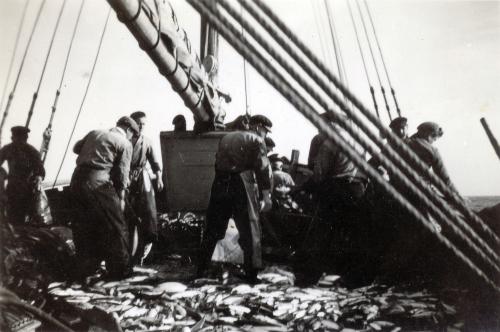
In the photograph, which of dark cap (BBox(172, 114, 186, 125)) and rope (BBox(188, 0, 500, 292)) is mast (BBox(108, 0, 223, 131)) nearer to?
dark cap (BBox(172, 114, 186, 125))

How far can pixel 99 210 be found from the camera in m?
4.18

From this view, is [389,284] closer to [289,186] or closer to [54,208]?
Result: [289,186]

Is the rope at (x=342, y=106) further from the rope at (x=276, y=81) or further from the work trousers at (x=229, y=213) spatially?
the work trousers at (x=229, y=213)

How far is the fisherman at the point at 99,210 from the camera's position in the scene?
13.7 ft

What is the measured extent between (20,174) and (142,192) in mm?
1724

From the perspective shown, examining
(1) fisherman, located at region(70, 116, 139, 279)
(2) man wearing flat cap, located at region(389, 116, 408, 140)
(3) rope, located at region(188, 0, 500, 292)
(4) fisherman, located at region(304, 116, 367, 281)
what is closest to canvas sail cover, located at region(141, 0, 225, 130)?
(1) fisherman, located at region(70, 116, 139, 279)

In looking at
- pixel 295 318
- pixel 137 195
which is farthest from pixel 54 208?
pixel 295 318

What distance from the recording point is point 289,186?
6145mm

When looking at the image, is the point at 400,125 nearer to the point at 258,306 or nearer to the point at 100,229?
the point at 258,306

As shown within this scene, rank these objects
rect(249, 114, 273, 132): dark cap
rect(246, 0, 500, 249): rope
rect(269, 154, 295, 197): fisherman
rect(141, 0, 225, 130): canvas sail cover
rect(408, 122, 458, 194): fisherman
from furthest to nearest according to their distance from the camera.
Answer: rect(269, 154, 295, 197): fisherman → rect(249, 114, 273, 132): dark cap → rect(408, 122, 458, 194): fisherman → rect(141, 0, 225, 130): canvas sail cover → rect(246, 0, 500, 249): rope

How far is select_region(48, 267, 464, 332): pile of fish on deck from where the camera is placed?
114 inches

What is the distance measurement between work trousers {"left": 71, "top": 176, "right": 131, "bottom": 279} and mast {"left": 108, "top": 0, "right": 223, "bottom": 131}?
1475 millimetres

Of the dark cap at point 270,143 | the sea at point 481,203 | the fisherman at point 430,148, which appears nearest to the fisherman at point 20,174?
the dark cap at point 270,143

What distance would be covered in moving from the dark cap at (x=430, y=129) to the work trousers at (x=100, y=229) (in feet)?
11.5
